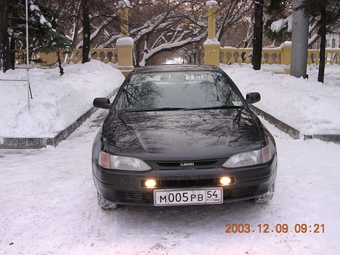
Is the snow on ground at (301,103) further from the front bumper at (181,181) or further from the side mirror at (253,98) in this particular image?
the front bumper at (181,181)

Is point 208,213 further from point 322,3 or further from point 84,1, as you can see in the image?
point 84,1

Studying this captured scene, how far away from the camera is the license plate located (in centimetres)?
362

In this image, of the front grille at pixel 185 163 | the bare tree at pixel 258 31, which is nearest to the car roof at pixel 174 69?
the front grille at pixel 185 163

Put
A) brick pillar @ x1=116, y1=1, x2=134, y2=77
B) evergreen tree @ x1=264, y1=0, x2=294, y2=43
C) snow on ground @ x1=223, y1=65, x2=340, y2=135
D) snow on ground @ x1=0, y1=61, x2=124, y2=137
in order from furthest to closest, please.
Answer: brick pillar @ x1=116, y1=1, x2=134, y2=77
evergreen tree @ x1=264, y1=0, x2=294, y2=43
snow on ground @ x1=223, y1=65, x2=340, y2=135
snow on ground @ x1=0, y1=61, x2=124, y2=137

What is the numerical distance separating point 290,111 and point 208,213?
4765 millimetres

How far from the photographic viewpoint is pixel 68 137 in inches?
309

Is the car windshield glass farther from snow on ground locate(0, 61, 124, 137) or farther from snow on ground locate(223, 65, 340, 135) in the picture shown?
snow on ground locate(223, 65, 340, 135)

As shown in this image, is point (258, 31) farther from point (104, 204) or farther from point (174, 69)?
point (104, 204)

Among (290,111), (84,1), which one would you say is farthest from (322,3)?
(84,1)

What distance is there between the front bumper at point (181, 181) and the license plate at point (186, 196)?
0.12 ft

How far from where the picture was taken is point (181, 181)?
143 inches

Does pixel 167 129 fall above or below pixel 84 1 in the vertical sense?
below

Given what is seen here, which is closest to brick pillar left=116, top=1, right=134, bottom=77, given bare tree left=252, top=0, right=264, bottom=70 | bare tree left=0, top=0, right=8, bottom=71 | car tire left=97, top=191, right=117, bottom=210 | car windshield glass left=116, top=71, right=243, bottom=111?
bare tree left=252, top=0, right=264, bottom=70

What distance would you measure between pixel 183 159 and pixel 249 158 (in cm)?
62
